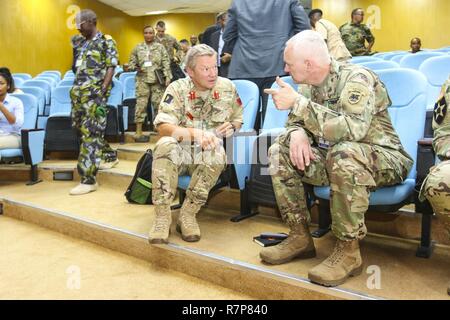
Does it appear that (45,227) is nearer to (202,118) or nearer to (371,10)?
(202,118)

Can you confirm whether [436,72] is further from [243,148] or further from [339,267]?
[339,267]

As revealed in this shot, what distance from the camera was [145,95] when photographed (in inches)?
194

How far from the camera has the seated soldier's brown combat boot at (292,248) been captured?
1.79 m

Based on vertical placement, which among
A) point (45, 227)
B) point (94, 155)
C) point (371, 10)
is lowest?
point (45, 227)

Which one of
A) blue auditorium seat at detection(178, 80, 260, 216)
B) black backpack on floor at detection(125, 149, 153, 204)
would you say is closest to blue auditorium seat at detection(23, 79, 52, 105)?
black backpack on floor at detection(125, 149, 153, 204)

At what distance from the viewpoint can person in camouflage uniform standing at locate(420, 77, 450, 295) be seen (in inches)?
57.0

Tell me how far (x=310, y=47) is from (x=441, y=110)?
0.53 meters

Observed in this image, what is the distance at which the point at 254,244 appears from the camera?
2.04m

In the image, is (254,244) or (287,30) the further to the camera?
(287,30)

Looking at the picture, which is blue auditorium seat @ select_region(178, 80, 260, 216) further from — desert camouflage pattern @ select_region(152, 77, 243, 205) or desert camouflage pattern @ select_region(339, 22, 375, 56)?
desert camouflage pattern @ select_region(339, 22, 375, 56)

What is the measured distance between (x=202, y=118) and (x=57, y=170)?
1927 millimetres

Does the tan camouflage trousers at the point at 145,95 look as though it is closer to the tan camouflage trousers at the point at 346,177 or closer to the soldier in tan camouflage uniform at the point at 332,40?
the soldier in tan camouflage uniform at the point at 332,40

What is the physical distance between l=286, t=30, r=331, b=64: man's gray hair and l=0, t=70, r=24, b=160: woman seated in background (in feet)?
8.60
